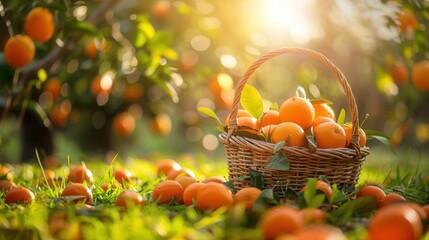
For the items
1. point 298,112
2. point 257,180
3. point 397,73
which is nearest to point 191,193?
point 257,180

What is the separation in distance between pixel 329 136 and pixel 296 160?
5.1 inches

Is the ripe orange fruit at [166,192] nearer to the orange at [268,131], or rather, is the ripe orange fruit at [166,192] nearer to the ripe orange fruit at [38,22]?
the orange at [268,131]

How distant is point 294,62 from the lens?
412 cm

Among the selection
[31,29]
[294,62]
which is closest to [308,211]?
[31,29]

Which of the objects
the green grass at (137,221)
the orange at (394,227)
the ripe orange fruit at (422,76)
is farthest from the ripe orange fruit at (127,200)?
the ripe orange fruit at (422,76)

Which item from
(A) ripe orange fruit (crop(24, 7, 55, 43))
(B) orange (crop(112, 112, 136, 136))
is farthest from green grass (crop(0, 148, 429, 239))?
(B) orange (crop(112, 112, 136, 136))

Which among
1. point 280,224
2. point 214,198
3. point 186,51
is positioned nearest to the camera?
point 280,224

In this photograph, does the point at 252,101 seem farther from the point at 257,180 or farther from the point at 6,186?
the point at 6,186

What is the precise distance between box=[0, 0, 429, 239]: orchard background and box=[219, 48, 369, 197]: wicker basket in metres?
0.19

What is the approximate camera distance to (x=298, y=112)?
182 centimetres

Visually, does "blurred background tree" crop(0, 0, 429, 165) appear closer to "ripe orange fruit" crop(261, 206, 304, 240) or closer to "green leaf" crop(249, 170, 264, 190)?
"green leaf" crop(249, 170, 264, 190)

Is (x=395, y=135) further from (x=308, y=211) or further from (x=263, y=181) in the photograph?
(x=308, y=211)

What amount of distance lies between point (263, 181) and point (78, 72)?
7.07ft

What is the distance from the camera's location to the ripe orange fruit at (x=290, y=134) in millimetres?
1757
